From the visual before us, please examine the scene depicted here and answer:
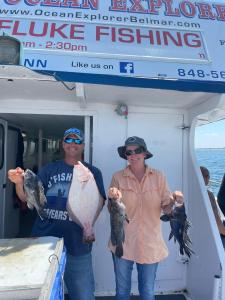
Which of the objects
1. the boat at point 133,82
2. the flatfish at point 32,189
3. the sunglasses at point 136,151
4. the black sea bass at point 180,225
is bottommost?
the black sea bass at point 180,225

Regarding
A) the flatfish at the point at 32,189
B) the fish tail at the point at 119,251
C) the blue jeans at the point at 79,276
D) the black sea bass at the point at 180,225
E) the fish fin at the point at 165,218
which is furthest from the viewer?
the blue jeans at the point at 79,276

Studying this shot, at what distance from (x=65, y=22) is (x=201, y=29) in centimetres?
128

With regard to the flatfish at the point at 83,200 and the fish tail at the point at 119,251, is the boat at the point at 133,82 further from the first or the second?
the fish tail at the point at 119,251

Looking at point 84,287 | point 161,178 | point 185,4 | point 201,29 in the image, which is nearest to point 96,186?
point 161,178

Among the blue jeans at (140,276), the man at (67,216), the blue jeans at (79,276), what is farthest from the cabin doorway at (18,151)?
the blue jeans at (140,276)

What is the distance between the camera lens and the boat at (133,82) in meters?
2.60

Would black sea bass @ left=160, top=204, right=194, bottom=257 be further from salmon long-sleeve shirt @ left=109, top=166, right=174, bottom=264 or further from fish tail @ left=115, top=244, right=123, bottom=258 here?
fish tail @ left=115, top=244, right=123, bottom=258

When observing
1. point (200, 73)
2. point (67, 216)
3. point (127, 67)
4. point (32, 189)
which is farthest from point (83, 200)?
point (200, 73)

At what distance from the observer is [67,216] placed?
267 cm

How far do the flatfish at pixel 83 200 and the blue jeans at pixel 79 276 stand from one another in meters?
0.40

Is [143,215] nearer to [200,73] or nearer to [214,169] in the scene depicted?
[200,73]

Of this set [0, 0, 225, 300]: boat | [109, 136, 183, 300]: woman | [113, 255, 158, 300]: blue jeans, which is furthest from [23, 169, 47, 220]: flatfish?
[113, 255, 158, 300]: blue jeans

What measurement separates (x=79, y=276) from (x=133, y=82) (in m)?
1.78

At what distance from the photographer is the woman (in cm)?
262
